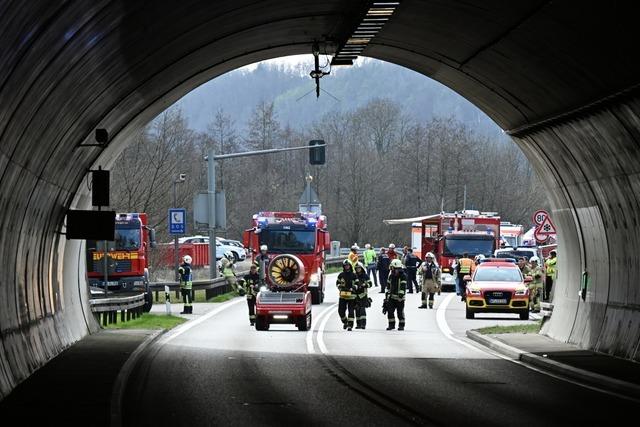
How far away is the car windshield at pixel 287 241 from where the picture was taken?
4481cm

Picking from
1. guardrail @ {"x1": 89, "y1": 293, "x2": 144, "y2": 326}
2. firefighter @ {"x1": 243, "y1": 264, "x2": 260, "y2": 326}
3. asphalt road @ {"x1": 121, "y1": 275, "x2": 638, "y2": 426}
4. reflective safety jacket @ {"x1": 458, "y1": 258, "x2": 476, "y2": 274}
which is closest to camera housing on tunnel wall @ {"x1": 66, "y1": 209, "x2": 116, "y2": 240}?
asphalt road @ {"x1": 121, "y1": 275, "x2": 638, "y2": 426}

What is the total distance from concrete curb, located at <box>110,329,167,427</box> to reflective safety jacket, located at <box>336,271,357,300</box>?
4678 mm

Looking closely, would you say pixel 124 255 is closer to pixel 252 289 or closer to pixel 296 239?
pixel 296 239

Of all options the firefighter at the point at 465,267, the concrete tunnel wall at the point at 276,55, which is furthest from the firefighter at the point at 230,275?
the concrete tunnel wall at the point at 276,55

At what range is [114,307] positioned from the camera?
112 feet

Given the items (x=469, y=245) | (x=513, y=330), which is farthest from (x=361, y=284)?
(x=469, y=245)

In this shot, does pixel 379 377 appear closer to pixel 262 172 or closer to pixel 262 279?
pixel 262 279

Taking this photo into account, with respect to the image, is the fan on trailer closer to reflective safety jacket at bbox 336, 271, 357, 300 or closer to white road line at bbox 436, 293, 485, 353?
reflective safety jacket at bbox 336, 271, 357, 300

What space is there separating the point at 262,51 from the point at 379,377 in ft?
27.7

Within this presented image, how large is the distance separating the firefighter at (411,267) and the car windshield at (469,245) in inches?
72.0

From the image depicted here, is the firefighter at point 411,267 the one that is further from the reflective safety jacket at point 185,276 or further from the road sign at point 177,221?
the reflective safety jacket at point 185,276

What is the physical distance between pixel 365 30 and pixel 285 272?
11839 mm

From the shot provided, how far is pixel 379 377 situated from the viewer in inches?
837

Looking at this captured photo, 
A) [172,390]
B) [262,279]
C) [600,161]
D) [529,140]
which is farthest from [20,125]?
[262,279]
